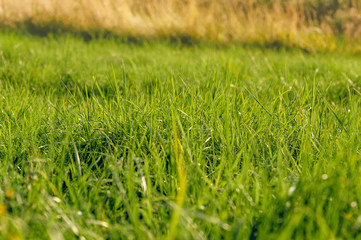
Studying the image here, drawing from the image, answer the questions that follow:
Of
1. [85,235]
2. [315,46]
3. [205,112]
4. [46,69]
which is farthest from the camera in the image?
[315,46]

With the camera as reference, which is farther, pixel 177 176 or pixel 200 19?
pixel 200 19

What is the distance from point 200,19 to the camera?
271 inches

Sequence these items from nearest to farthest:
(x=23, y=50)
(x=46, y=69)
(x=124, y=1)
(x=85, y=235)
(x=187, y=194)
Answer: (x=85, y=235), (x=187, y=194), (x=46, y=69), (x=23, y=50), (x=124, y=1)

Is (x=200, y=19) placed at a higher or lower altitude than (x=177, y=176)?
lower

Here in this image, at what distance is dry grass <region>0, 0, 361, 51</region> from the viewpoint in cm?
643

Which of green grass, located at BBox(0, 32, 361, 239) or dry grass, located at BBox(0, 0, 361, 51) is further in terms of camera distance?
dry grass, located at BBox(0, 0, 361, 51)

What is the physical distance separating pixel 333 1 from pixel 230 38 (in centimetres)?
334

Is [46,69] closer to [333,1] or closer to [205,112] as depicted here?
[205,112]

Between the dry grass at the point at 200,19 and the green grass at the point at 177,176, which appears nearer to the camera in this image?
the green grass at the point at 177,176

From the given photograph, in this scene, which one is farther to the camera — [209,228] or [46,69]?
[46,69]

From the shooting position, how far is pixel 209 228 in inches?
40.3

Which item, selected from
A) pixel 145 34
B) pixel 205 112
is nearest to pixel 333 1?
pixel 145 34

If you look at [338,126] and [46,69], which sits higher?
[46,69]

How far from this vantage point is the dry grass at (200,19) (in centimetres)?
643
